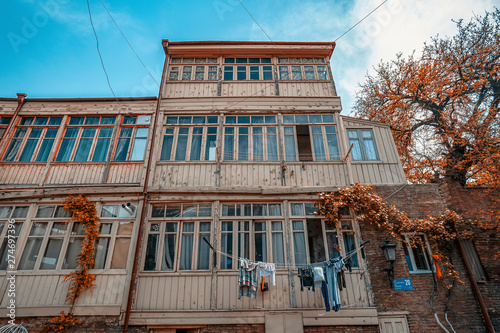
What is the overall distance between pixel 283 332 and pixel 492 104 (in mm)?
15916

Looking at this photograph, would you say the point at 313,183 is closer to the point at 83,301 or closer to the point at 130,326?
the point at 130,326

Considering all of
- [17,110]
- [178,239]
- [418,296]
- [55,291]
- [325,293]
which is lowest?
[418,296]

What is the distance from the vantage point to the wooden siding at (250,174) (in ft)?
32.6

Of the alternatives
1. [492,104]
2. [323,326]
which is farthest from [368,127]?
[492,104]

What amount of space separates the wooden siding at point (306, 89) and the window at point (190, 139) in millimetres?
3325

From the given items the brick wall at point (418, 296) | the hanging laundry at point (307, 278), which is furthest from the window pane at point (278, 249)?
the brick wall at point (418, 296)

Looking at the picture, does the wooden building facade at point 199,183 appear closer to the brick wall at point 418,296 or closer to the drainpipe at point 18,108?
the drainpipe at point 18,108

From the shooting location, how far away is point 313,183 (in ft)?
32.7

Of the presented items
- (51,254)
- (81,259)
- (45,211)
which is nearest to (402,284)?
(81,259)

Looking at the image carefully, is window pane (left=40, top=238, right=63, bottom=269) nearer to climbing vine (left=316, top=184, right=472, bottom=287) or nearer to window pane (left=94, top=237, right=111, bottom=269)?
window pane (left=94, top=237, right=111, bottom=269)

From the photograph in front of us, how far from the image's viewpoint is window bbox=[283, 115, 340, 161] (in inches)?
A: 418

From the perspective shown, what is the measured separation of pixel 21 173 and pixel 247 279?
9548 millimetres

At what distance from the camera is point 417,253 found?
9.17 m

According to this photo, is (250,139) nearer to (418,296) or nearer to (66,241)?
(66,241)
